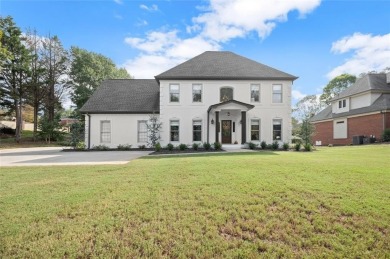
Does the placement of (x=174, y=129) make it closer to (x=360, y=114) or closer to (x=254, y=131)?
(x=254, y=131)

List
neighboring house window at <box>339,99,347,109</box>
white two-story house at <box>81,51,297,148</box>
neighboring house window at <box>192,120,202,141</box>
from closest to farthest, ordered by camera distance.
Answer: white two-story house at <box>81,51,297,148</box>
neighboring house window at <box>192,120,202,141</box>
neighboring house window at <box>339,99,347,109</box>

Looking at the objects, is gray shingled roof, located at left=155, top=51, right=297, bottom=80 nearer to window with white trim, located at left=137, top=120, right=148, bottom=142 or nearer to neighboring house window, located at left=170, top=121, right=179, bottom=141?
neighboring house window, located at left=170, top=121, right=179, bottom=141

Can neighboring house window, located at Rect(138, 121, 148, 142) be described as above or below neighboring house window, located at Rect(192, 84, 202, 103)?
Answer: below

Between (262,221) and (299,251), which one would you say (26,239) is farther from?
(299,251)

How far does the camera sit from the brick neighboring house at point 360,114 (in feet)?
73.4

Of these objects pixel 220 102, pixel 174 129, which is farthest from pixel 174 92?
pixel 220 102

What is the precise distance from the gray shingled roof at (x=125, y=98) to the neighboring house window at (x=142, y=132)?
1170 millimetres

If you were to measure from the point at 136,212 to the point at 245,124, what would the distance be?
48.4 feet

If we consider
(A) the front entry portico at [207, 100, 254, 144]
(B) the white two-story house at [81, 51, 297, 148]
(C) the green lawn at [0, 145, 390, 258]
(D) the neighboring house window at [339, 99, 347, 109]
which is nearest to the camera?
(C) the green lawn at [0, 145, 390, 258]

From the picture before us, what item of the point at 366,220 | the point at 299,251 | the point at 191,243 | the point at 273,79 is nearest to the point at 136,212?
the point at 191,243

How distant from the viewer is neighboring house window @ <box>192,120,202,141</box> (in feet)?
61.8

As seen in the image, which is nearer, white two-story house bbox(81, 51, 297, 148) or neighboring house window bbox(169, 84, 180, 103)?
white two-story house bbox(81, 51, 297, 148)

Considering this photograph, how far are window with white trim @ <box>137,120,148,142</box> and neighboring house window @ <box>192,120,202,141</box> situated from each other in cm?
425

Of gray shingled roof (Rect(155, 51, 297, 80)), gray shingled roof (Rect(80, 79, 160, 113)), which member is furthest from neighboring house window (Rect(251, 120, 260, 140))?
gray shingled roof (Rect(80, 79, 160, 113))
